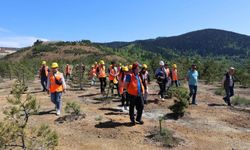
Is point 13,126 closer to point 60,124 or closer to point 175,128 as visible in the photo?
point 60,124

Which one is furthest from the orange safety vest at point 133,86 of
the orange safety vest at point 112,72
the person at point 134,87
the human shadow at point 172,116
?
the orange safety vest at point 112,72

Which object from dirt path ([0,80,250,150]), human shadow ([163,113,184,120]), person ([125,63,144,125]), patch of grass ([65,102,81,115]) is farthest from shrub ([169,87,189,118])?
patch of grass ([65,102,81,115])

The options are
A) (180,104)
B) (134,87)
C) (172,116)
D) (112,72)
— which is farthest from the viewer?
(112,72)

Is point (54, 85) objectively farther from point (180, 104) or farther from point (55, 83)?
point (180, 104)

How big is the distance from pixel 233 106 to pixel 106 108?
559cm

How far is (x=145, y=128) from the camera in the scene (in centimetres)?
980

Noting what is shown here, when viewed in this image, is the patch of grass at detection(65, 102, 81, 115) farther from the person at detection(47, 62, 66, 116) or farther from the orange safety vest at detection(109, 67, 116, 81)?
the orange safety vest at detection(109, 67, 116, 81)

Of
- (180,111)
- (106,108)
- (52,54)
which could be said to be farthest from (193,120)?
(52,54)

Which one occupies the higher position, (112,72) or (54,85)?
(112,72)

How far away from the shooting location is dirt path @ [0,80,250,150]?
8703mm

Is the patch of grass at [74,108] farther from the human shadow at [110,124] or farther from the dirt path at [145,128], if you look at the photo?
the human shadow at [110,124]

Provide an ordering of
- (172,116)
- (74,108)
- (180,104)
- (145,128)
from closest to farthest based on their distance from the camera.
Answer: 1. (145,128)
2. (74,108)
3. (180,104)
4. (172,116)

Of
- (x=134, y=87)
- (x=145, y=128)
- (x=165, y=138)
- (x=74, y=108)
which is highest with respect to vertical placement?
(x=134, y=87)

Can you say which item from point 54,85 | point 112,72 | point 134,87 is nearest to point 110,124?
point 134,87
